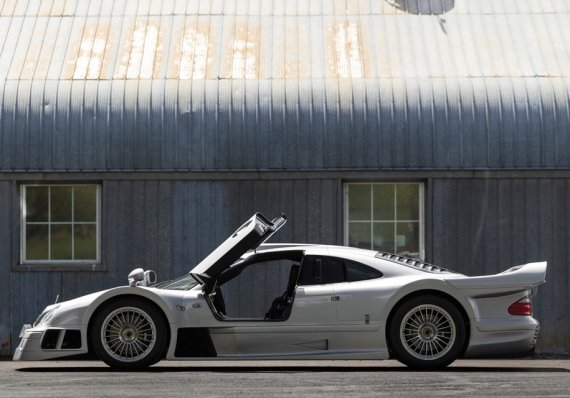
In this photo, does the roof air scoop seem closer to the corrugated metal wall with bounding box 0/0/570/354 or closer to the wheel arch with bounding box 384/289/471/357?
the wheel arch with bounding box 384/289/471/357

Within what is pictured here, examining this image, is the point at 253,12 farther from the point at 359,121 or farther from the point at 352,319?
the point at 352,319

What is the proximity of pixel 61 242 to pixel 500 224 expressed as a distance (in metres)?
5.63

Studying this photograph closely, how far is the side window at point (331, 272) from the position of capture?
43.6 ft

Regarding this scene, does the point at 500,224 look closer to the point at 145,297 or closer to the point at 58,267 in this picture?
the point at 58,267

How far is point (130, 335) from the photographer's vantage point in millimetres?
13047

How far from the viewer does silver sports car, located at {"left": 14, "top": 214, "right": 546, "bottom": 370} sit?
1301cm

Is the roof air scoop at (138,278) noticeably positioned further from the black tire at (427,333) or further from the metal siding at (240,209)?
the metal siding at (240,209)

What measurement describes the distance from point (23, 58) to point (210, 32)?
2.57 metres

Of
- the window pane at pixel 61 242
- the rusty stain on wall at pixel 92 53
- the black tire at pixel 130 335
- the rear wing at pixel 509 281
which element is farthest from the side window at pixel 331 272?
the rusty stain on wall at pixel 92 53

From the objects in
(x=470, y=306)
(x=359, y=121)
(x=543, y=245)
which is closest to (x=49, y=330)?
(x=470, y=306)

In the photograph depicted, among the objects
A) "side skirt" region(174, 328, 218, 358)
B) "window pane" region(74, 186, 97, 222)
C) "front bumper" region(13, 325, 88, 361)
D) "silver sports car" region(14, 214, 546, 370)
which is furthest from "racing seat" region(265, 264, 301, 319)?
"window pane" region(74, 186, 97, 222)

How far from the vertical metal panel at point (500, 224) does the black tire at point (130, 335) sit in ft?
17.1

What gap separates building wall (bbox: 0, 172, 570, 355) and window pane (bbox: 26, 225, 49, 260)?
0.71ft

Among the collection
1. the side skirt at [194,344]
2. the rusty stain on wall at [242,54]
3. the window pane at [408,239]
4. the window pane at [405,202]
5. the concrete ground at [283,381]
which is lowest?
the concrete ground at [283,381]
